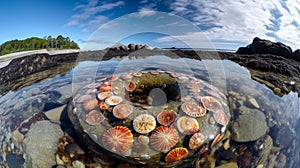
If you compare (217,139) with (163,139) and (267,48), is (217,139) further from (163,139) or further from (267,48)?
(267,48)

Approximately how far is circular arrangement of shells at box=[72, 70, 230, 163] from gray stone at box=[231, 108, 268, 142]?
155mm

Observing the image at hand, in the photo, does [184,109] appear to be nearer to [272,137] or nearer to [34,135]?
[272,137]

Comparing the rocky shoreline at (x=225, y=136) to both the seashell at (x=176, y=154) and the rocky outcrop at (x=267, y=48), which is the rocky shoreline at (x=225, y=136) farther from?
the rocky outcrop at (x=267, y=48)

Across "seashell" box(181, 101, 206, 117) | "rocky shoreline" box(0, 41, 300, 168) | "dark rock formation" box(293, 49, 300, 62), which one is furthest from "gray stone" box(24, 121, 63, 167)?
"dark rock formation" box(293, 49, 300, 62)

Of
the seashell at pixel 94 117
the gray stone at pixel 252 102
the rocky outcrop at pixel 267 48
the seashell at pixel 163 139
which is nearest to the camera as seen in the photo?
the seashell at pixel 163 139

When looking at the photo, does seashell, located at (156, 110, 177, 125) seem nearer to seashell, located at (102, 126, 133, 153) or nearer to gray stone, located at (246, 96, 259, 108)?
seashell, located at (102, 126, 133, 153)

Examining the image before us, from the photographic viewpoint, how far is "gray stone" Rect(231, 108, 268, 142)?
6.55 feet

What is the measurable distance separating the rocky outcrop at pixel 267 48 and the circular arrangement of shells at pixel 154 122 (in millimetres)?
10062

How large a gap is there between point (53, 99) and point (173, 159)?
150cm

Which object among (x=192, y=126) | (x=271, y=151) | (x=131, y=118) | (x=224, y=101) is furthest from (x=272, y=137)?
(x=131, y=118)

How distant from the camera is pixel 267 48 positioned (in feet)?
35.6

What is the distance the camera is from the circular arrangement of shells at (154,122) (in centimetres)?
163

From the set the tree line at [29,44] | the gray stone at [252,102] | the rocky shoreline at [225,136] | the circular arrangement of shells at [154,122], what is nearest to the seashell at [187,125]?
the circular arrangement of shells at [154,122]

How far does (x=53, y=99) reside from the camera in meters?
2.39
